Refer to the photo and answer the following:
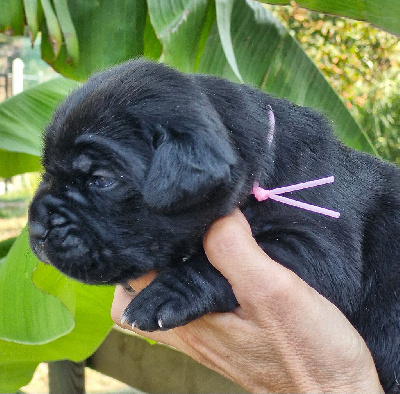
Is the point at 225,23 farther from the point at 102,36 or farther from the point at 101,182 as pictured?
the point at 101,182

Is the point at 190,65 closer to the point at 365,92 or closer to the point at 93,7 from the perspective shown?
the point at 93,7

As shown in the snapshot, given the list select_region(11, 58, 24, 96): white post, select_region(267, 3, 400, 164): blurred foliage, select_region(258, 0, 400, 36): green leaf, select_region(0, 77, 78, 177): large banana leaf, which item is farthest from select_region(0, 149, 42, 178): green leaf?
select_region(267, 3, 400, 164): blurred foliage

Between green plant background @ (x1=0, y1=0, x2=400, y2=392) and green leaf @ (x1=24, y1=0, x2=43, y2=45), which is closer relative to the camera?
green plant background @ (x1=0, y1=0, x2=400, y2=392)

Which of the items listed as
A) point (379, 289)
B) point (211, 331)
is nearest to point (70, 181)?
point (211, 331)

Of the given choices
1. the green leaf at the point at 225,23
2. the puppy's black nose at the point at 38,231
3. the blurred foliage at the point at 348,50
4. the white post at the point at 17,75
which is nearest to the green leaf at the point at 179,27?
the green leaf at the point at 225,23

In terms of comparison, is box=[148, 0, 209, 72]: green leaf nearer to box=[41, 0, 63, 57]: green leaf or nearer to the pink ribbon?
box=[41, 0, 63, 57]: green leaf
